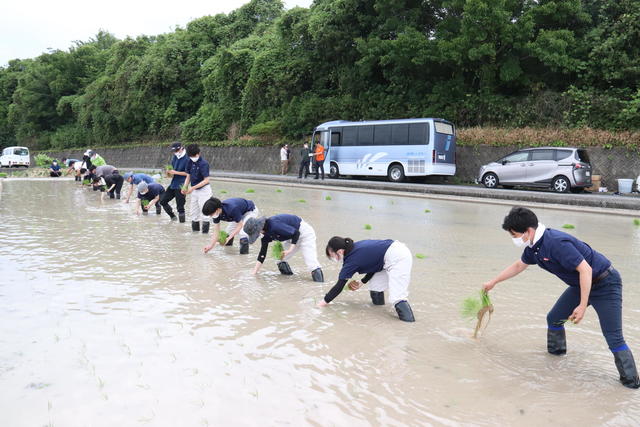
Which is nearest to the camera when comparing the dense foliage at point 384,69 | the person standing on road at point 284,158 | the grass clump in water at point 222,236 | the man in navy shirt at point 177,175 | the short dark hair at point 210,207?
the short dark hair at point 210,207

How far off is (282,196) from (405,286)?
1234cm

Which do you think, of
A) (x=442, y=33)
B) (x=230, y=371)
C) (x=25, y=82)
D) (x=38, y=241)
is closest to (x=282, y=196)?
(x=38, y=241)

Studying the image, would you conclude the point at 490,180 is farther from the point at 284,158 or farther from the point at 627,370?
the point at 627,370

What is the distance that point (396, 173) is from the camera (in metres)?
23.9

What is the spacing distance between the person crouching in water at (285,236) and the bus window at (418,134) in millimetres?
16731

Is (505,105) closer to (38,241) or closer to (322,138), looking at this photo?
(322,138)

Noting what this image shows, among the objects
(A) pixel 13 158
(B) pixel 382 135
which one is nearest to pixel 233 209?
(B) pixel 382 135

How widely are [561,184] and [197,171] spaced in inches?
558

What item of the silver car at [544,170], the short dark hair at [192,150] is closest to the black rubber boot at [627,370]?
the short dark hair at [192,150]

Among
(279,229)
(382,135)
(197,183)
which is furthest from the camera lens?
(382,135)

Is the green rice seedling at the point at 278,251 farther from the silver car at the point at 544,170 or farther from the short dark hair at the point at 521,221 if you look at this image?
the silver car at the point at 544,170

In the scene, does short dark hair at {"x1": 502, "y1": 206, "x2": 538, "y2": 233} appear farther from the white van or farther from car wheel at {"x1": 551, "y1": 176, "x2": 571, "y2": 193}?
the white van

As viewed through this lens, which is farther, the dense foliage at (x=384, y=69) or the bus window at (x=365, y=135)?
the bus window at (x=365, y=135)

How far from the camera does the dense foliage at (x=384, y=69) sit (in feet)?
71.6
